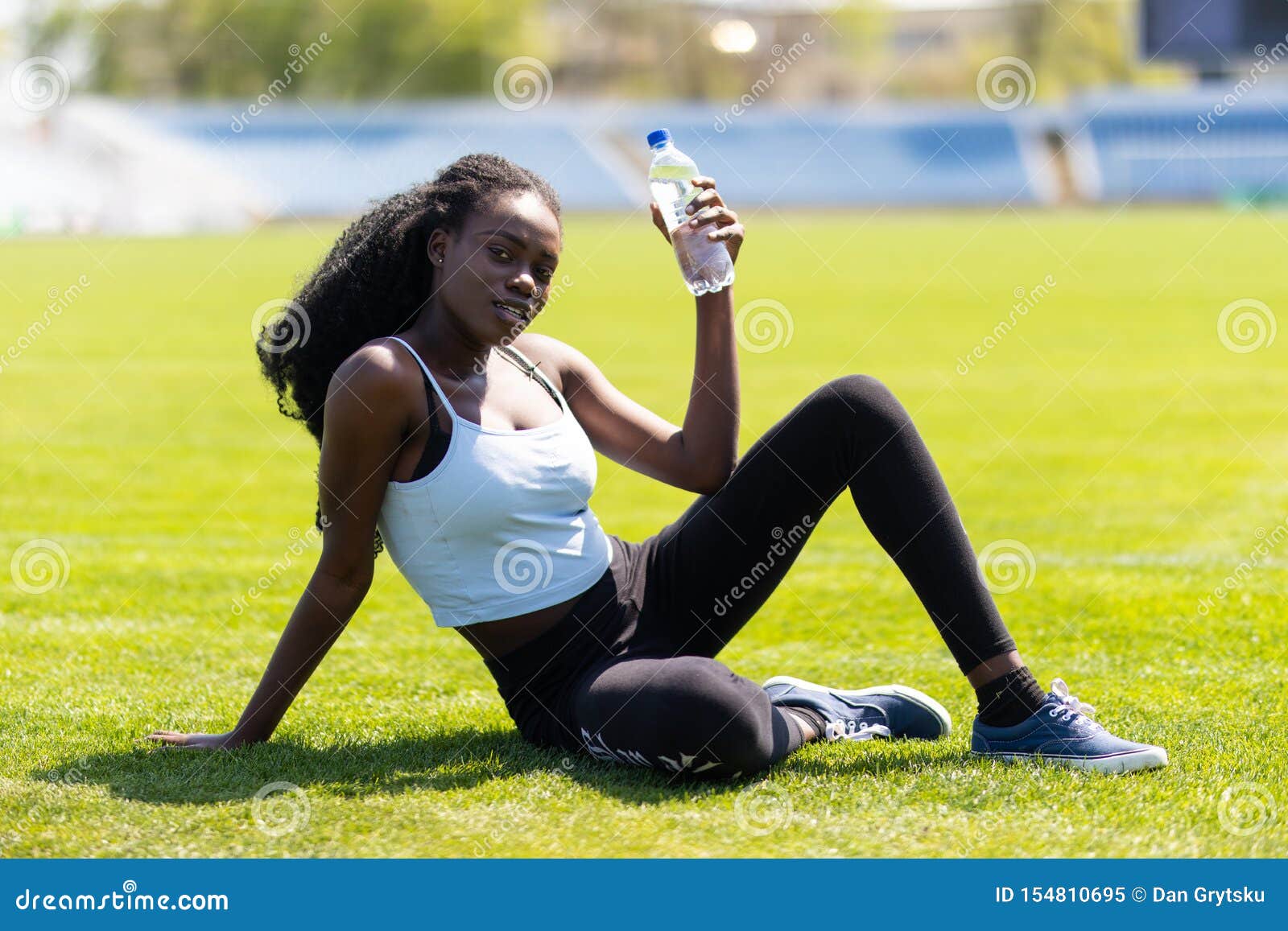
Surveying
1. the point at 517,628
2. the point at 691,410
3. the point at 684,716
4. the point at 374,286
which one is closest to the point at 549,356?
the point at 691,410

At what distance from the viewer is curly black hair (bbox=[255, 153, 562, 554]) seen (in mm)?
3686

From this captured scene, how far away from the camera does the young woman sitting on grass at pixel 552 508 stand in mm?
3459

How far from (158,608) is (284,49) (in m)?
72.7

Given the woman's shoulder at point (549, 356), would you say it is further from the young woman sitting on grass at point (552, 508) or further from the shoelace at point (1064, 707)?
the shoelace at point (1064, 707)

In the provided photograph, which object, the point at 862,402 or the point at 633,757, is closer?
the point at 633,757

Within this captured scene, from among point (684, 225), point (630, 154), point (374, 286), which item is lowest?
point (374, 286)

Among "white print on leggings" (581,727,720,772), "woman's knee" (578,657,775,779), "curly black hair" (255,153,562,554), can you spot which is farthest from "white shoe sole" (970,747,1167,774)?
"curly black hair" (255,153,562,554)

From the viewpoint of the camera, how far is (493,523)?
11.5 ft

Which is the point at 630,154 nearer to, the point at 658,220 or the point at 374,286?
→ the point at 658,220

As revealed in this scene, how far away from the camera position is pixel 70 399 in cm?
1196

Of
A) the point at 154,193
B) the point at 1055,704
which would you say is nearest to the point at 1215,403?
the point at 1055,704

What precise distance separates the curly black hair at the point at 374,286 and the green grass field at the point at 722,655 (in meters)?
0.82

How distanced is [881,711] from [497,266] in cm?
165
